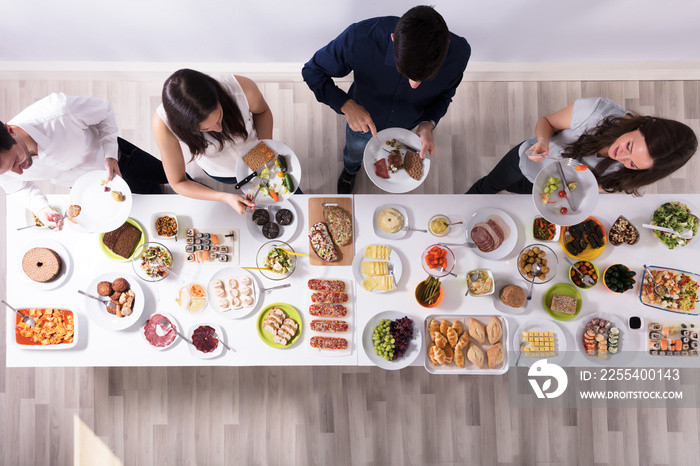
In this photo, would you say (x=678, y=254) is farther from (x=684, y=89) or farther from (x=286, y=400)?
(x=286, y=400)

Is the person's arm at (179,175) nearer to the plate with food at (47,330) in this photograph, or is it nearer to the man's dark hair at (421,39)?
the plate with food at (47,330)

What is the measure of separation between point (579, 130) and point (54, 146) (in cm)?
247

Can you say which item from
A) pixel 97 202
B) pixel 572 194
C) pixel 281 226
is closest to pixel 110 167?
pixel 97 202

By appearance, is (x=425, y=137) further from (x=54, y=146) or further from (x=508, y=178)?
(x=54, y=146)

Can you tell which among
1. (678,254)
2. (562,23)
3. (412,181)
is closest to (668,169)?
(678,254)

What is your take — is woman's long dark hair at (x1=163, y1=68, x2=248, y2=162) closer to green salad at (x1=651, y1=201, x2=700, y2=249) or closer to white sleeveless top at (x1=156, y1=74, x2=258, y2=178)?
white sleeveless top at (x1=156, y1=74, x2=258, y2=178)

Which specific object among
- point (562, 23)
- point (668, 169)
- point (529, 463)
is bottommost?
point (529, 463)

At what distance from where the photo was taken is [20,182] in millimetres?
1943

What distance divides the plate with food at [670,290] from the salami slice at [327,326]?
1.55 metres

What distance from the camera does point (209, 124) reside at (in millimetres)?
1692

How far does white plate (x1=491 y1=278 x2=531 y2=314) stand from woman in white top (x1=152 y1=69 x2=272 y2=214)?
4.43ft

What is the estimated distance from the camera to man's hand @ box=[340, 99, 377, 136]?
2002 millimetres

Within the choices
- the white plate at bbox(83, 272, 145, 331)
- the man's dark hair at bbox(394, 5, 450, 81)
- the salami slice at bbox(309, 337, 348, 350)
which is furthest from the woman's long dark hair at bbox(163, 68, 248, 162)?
the salami slice at bbox(309, 337, 348, 350)

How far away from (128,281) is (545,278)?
7.09 ft
